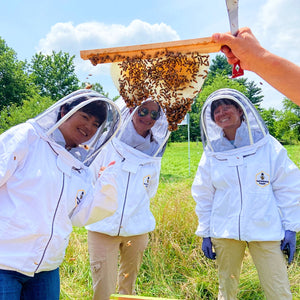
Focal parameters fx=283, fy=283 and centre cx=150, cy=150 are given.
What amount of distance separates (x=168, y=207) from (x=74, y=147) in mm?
2722

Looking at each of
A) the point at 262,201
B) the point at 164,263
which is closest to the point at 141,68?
the point at 262,201

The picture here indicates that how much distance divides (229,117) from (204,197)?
2.69 feet

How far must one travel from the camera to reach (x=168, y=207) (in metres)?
4.59

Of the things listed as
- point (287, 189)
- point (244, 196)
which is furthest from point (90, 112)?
point (287, 189)

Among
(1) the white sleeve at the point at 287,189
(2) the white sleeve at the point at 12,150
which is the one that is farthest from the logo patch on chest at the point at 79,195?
(1) the white sleeve at the point at 287,189

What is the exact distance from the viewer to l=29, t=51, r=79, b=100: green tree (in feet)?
120

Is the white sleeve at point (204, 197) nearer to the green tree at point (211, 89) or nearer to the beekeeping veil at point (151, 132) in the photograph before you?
the beekeeping veil at point (151, 132)

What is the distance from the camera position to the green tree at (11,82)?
87.7ft

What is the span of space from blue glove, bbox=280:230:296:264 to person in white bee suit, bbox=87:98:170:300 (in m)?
1.18

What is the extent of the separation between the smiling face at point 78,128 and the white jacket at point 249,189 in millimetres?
1197

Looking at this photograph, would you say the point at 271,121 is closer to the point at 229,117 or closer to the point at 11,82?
the point at 11,82

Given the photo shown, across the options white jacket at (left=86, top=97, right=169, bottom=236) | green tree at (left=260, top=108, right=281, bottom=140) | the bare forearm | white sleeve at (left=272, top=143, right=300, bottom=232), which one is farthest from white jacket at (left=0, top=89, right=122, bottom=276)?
green tree at (left=260, top=108, right=281, bottom=140)

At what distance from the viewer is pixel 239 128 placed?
8.99ft

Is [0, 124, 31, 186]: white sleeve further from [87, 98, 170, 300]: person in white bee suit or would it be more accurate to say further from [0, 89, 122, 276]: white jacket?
[87, 98, 170, 300]: person in white bee suit
